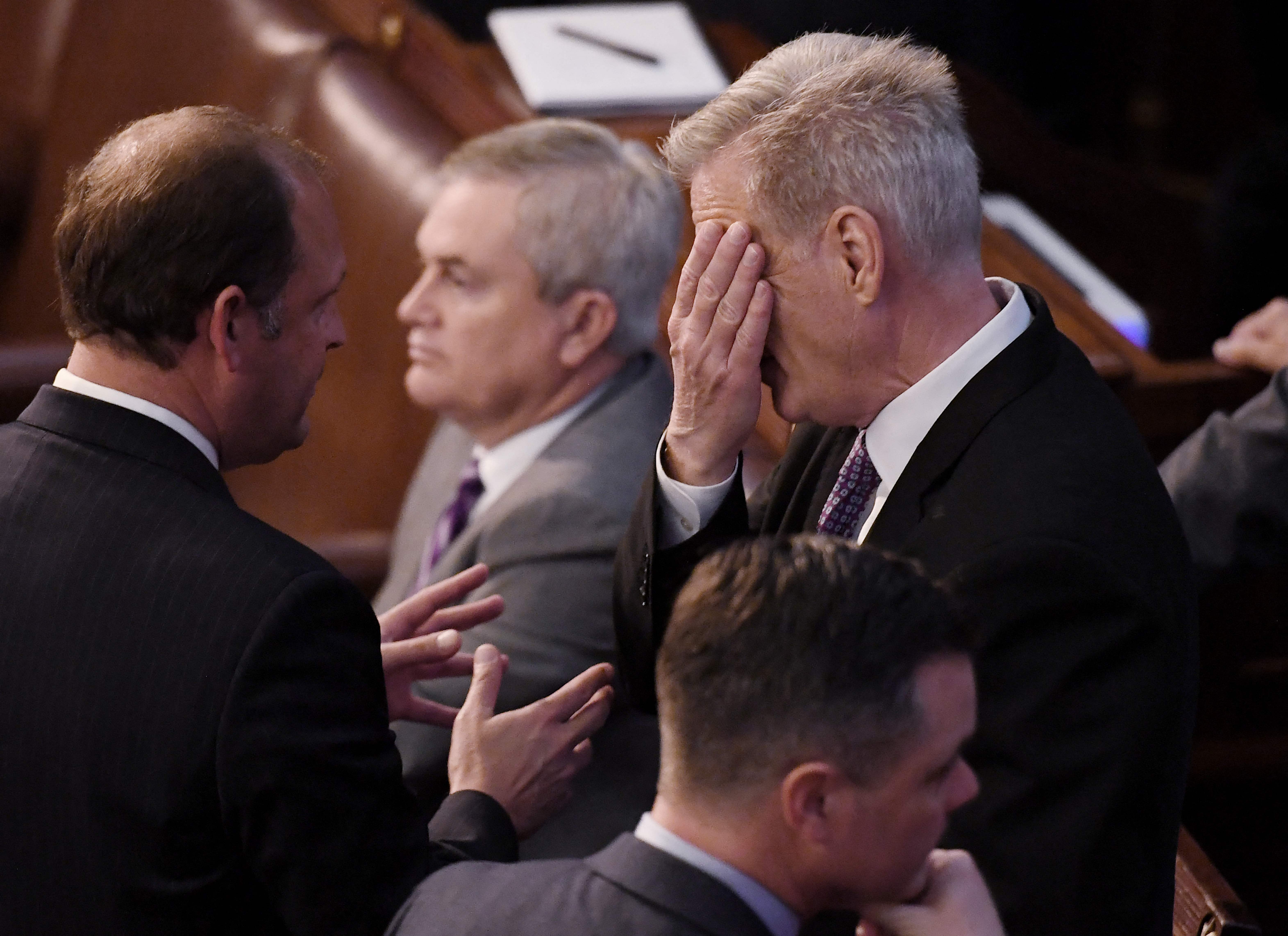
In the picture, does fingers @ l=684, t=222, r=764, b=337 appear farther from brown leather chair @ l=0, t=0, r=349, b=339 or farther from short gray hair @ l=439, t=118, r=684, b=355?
brown leather chair @ l=0, t=0, r=349, b=339

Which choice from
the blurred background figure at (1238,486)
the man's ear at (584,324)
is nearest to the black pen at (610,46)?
the man's ear at (584,324)

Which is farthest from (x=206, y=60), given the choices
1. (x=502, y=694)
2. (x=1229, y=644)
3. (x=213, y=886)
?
(x=213, y=886)

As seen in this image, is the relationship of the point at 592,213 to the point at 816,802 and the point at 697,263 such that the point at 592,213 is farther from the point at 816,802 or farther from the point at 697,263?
the point at 816,802

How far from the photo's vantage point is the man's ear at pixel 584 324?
245 centimetres

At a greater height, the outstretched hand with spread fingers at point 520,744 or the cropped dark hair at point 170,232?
the cropped dark hair at point 170,232

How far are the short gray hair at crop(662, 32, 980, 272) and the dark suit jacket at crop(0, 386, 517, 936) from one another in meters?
0.56

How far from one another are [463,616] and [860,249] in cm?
66

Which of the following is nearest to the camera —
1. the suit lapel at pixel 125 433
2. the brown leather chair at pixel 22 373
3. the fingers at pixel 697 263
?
the suit lapel at pixel 125 433

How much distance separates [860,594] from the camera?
1.11 m

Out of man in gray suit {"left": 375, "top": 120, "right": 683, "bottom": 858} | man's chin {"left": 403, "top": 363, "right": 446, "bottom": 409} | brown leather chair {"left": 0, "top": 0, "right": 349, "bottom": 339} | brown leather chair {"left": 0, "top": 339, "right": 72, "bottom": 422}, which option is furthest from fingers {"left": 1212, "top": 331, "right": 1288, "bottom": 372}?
brown leather chair {"left": 0, "top": 339, "right": 72, "bottom": 422}

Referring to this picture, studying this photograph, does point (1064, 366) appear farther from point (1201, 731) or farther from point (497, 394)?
point (1201, 731)

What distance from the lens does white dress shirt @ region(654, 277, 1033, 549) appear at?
59.7 inches

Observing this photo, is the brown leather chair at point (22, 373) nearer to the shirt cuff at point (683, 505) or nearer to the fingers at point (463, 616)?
the fingers at point (463, 616)

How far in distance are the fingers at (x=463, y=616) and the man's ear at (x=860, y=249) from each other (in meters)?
0.58
